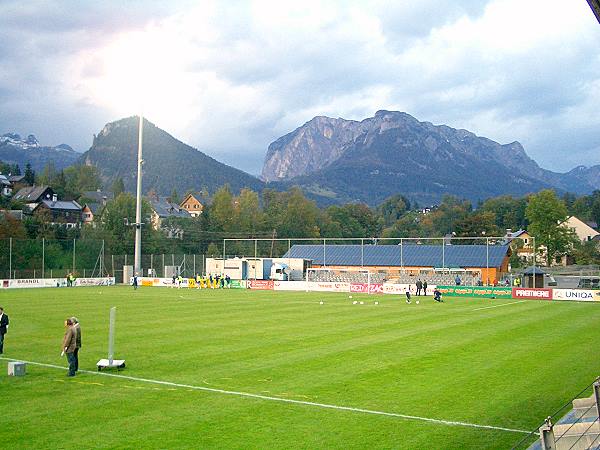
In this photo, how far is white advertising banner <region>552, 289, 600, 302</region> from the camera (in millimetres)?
50578

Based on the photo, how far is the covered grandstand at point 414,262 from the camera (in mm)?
69375

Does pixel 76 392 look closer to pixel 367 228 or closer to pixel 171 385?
pixel 171 385

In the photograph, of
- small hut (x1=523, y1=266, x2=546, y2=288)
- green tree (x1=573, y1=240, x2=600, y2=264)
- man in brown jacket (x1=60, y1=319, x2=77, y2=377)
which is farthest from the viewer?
green tree (x1=573, y1=240, x2=600, y2=264)

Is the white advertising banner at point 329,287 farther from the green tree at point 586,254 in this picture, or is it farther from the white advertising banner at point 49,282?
the green tree at point 586,254

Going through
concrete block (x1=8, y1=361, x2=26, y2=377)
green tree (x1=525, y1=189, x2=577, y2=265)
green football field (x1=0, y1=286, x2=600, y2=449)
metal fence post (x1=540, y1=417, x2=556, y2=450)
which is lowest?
green football field (x1=0, y1=286, x2=600, y2=449)

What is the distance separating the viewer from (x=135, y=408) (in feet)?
43.8

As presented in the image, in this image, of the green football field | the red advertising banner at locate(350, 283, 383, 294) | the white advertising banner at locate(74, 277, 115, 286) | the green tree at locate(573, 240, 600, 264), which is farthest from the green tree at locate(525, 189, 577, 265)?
the green football field

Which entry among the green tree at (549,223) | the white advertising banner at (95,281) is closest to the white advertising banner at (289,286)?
the white advertising banner at (95,281)

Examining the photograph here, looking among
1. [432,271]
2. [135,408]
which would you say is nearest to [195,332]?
[135,408]

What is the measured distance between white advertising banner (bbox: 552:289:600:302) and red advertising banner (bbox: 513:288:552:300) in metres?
0.49

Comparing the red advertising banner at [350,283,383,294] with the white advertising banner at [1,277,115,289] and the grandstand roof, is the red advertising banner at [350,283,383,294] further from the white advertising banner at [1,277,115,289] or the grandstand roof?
the white advertising banner at [1,277,115,289]

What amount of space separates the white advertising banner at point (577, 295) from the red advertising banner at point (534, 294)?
1.60 ft

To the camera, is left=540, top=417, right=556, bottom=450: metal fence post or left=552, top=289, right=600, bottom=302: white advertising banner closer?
left=540, top=417, right=556, bottom=450: metal fence post

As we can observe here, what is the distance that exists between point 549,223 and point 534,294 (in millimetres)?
54725
